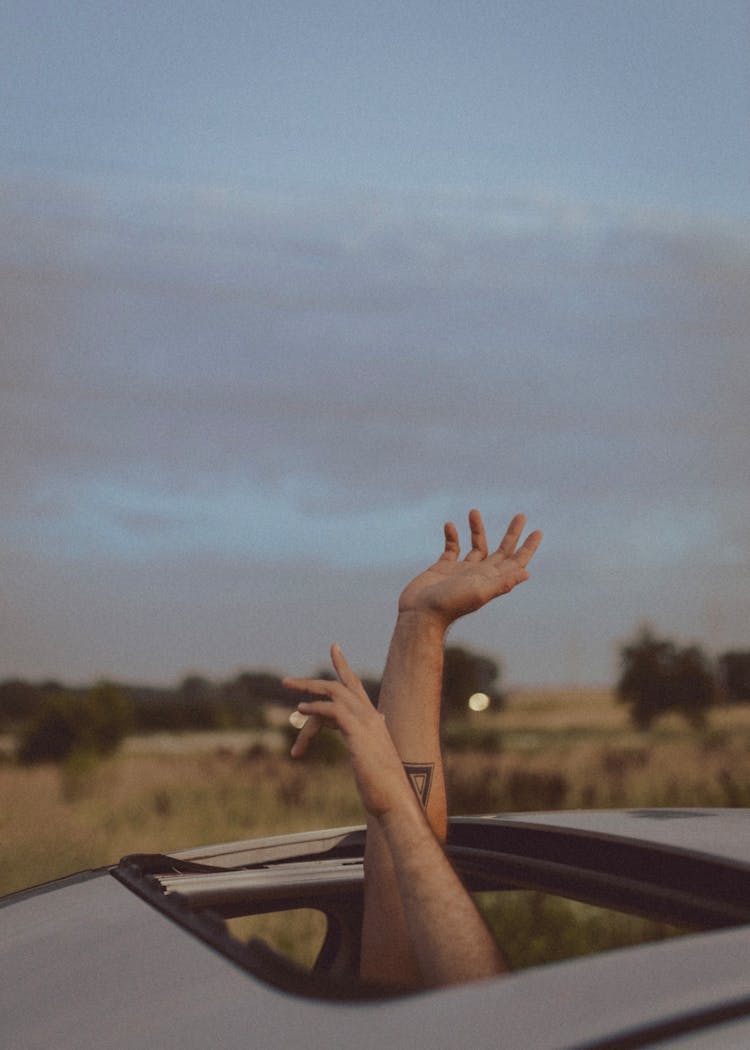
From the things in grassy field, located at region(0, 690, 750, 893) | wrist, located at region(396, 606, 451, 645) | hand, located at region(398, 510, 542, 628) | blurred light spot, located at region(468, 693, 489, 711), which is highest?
hand, located at region(398, 510, 542, 628)

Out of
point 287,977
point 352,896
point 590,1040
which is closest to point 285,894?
point 352,896

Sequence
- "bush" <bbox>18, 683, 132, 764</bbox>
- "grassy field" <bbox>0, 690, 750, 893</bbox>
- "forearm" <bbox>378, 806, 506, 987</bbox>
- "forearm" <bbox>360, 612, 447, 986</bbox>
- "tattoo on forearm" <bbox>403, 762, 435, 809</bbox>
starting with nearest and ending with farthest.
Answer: "forearm" <bbox>378, 806, 506, 987</bbox> → "forearm" <bbox>360, 612, 447, 986</bbox> → "tattoo on forearm" <bbox>403, 762, 435, 809</bbox> → "grassy field" <bbox>0, 690, 750, 893</bbox> → "bush" <bbox>18, 683, 132, 764</bbox>

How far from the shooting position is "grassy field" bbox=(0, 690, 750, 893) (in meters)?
14.3

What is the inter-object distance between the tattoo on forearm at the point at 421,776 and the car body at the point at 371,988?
30 cm

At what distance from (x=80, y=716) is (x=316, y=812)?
849cm

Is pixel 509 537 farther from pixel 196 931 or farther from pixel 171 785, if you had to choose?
pixel 171 785

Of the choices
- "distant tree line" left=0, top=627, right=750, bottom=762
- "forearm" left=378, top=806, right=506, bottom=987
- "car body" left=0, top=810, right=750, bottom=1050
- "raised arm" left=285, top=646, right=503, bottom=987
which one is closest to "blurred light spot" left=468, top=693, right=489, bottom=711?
"car body" left=0, top=810, right=750, bottom=1050

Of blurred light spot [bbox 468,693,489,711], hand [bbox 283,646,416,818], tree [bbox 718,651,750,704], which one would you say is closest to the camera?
hand [bbox 283,646,416,818]

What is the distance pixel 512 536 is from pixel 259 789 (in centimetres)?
1602

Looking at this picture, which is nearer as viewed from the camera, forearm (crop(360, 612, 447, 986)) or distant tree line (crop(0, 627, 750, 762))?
forearm (crop(360, 612, 447, 986))

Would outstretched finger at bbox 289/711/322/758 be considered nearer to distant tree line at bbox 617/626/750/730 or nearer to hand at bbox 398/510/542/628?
hand at bbox 398/510/542/628

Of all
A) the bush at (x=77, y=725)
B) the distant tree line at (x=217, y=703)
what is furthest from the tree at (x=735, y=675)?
the bush at (x=77, y=725)

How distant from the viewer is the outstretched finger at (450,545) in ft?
7.96

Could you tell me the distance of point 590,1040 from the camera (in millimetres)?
1052
